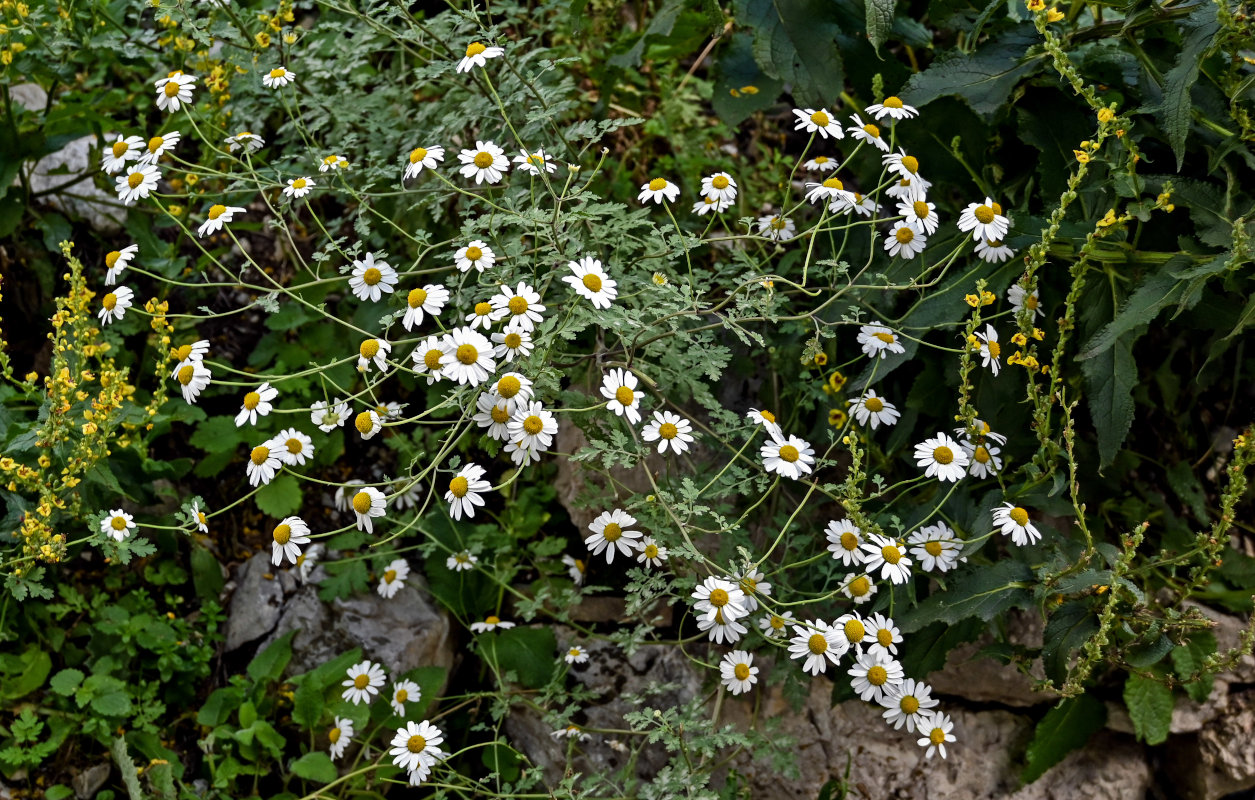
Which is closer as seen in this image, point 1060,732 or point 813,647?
point 813,647

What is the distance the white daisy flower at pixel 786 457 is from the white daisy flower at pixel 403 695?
1.10m

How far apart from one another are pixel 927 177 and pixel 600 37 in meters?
1.43

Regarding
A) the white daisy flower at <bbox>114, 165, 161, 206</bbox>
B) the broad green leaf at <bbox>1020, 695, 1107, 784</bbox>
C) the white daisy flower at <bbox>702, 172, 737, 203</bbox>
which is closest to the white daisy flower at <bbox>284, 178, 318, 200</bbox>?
the white daisy flower at <bbox>114, 165, 161, 206</bbox>

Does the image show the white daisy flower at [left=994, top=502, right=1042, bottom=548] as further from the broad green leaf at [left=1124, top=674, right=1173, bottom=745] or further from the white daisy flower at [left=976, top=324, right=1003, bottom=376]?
the broad green leaf at [left=1124, top=674, right=1173, bottom=745]

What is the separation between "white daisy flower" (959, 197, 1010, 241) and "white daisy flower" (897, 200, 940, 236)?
69mm

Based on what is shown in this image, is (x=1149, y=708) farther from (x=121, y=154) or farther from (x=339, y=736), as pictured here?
(x=121, y=154)

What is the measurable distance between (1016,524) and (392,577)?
1.59 metres

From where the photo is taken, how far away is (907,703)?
216 centimetres

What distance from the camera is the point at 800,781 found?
104 inches

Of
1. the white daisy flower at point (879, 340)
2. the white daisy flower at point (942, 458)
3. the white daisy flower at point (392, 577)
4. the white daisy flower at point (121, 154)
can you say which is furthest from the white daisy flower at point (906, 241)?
the white daisy flower at point (121, 154)

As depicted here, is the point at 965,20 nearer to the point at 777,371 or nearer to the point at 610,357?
the point at 777,371

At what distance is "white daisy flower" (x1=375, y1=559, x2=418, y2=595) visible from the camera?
266 centimetres

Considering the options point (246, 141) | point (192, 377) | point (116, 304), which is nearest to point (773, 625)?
point (192, 377)

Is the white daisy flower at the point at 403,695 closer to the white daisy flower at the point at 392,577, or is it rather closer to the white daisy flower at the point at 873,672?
the white daisy flower at the point at 392,577
